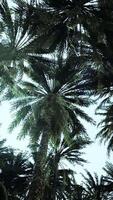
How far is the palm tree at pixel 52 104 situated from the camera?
2019 centimetres

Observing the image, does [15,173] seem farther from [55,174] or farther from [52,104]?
[52,104]

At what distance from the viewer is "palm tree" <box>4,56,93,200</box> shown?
20188 millimetres

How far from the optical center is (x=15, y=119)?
2234 cm

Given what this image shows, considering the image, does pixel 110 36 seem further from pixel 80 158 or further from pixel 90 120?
pixel 80 158

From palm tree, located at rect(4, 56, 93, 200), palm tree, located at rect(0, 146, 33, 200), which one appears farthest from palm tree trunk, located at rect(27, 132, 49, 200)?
palm tree, located at rect(0, 146, 33, 200)

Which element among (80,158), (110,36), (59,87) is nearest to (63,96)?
(59,87)

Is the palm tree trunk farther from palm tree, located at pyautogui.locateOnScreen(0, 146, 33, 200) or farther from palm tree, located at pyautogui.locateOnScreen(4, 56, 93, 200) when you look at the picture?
palm tree, located at pyautogui.locateOnScreen(0, 146, 33, 200)

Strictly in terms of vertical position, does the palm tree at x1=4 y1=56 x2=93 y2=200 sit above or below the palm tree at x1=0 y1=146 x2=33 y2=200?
above

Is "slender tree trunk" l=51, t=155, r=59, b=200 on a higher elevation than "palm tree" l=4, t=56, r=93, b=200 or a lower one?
lower

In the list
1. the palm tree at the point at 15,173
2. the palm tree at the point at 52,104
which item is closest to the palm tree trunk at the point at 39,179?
the palm tree at the point at 52,104

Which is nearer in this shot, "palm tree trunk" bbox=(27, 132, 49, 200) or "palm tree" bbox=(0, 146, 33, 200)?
"palm tree trunk" bbox=(27, 132, 49, 200)

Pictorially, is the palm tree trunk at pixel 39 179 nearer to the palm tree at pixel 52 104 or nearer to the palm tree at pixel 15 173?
the palm tree at pixel 52 104

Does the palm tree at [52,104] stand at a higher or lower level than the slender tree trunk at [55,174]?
higher

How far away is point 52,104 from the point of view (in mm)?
19734
